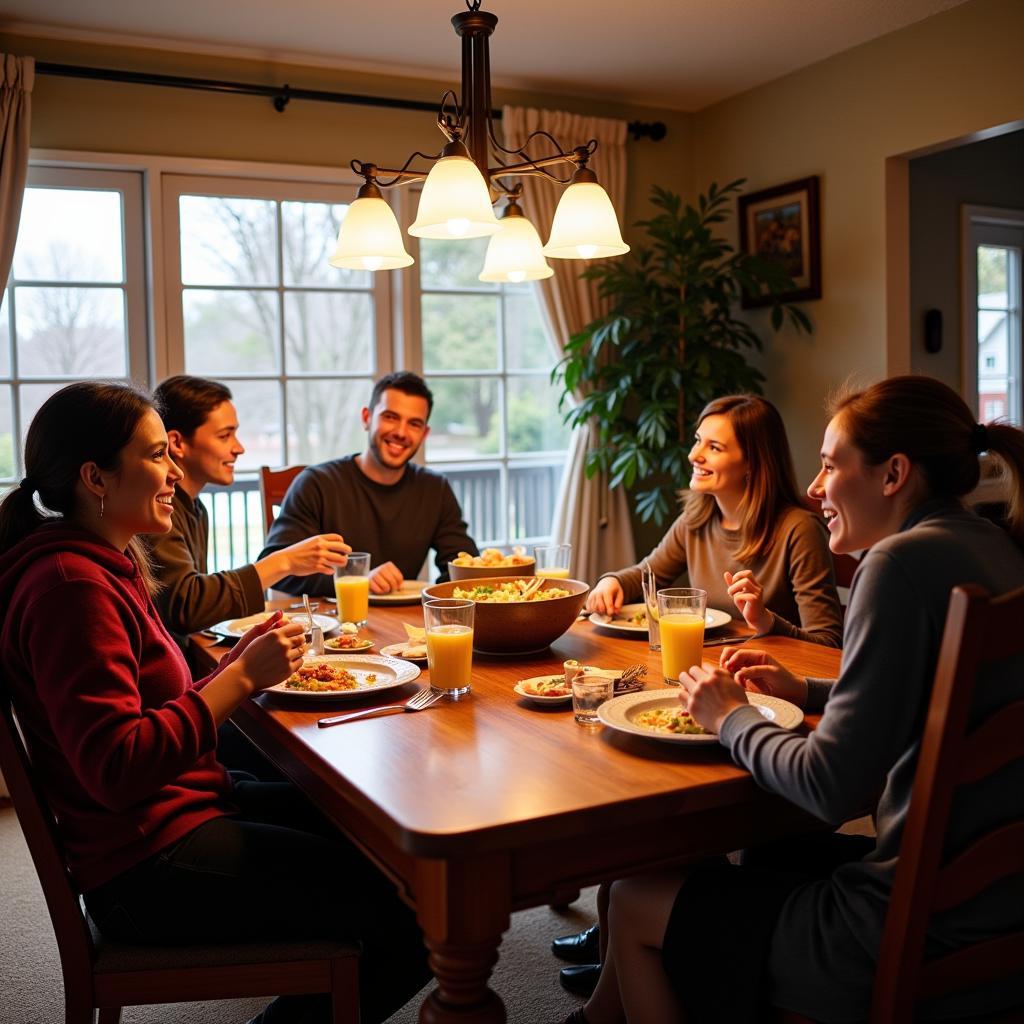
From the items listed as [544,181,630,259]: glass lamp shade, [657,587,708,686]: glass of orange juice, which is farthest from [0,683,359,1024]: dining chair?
[544,181,630,259]: glass lamp shade

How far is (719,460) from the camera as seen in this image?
2473 mm

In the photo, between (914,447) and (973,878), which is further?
(914,447)

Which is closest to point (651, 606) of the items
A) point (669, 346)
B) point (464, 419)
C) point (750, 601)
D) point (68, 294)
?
point (750, 601)

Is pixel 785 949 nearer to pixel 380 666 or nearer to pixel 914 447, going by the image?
pixel 914 447

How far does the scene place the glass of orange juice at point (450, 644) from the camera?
1.75 meters

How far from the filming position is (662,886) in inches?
56.8

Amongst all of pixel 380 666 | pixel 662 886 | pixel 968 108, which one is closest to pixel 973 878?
pixel 662 886

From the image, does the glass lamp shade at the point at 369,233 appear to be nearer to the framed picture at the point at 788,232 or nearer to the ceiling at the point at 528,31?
the ceiling at the point at 528,31

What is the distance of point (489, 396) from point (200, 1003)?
2877mm

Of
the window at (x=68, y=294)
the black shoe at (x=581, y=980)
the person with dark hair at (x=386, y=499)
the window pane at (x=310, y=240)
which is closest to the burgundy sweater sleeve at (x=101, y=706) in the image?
the black shoe at (x=581, y=980)

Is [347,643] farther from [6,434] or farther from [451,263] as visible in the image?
[451,263]

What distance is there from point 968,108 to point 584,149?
2079 mm

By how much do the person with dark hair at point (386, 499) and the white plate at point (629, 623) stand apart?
842 millimetres

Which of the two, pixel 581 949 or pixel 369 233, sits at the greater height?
pixel 369 233
